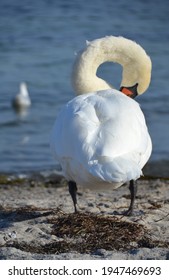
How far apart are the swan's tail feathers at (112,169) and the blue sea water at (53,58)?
5.44m

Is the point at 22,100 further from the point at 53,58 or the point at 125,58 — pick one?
the point at 125,58

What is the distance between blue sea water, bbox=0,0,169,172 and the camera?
13906 millimetres

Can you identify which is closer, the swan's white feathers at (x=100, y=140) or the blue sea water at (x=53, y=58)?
the swan's white feathers at (x=100, y=140)

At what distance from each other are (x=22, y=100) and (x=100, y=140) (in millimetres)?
9775

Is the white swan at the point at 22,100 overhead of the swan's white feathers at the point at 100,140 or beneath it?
beneath

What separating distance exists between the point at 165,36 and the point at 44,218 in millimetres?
16572

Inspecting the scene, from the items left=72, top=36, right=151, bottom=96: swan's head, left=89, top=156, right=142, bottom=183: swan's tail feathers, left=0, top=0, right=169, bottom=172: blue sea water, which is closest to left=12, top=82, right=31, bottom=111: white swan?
left=0, top=0, right=169, bottom=172: blue sea water

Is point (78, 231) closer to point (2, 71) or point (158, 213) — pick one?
point (158, 213)

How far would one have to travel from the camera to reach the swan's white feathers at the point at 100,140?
687 centimetres

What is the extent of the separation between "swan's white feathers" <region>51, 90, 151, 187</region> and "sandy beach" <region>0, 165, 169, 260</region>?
0.37m

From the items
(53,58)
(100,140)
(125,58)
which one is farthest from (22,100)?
(100,140)

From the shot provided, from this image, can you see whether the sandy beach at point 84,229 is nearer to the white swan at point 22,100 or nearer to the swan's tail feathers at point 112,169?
the swan's tail feathers at point 112,169

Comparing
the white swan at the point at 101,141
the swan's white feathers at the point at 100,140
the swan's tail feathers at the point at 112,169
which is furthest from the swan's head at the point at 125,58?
the swan's tail feathers at the point at 112,169

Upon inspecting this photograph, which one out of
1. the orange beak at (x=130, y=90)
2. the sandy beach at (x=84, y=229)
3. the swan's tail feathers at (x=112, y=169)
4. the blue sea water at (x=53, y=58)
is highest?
the swan's tail feathers at (x=112, y=169)
